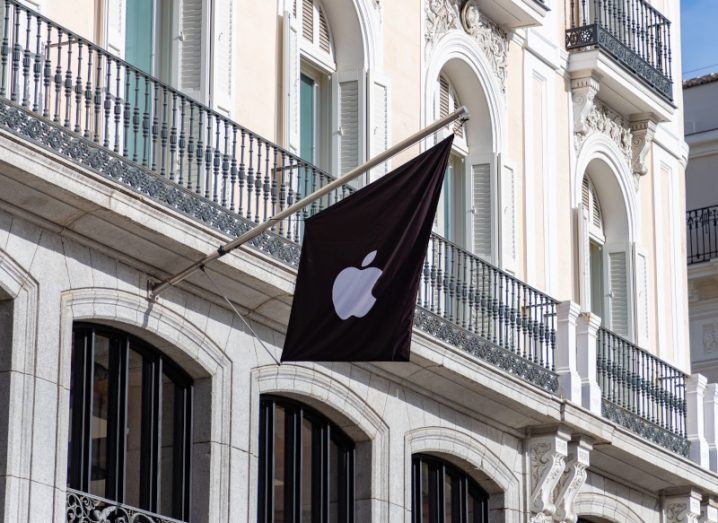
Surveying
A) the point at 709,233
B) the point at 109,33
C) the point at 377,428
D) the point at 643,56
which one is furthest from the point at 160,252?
the point at 709,233

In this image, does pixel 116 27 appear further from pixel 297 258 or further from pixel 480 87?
pixel 480 87

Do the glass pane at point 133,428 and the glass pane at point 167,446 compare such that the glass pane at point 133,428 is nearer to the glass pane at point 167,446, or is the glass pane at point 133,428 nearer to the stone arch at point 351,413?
the glass pane at point 167,446

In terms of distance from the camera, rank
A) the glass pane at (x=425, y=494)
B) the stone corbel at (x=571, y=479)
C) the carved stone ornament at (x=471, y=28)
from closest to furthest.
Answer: the glass pane at (x=425, y=494) → the stone corbel at (x=571, y=479) → the carved stone ornament at (x=471, y=28)

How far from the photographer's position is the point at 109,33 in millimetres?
19797

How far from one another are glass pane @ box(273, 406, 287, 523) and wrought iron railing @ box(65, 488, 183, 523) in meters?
1.82

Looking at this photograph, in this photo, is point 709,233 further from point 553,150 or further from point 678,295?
point 553,150

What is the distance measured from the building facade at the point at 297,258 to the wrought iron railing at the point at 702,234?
449 cm

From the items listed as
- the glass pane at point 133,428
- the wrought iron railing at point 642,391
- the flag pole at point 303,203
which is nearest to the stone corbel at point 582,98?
the wrought iron railing at point 642,391

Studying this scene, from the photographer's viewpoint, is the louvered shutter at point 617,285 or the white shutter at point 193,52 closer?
the white shutter at point 193,52

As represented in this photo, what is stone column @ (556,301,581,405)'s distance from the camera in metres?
24.8

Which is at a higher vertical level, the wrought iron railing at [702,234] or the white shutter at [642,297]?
the wrought iron railing at [702,234]

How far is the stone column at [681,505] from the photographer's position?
27.5 metres

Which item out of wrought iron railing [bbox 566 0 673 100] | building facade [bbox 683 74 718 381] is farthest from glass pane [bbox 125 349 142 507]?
building facade [bbox 683 74 718 381]

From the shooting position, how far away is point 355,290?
17.9m
